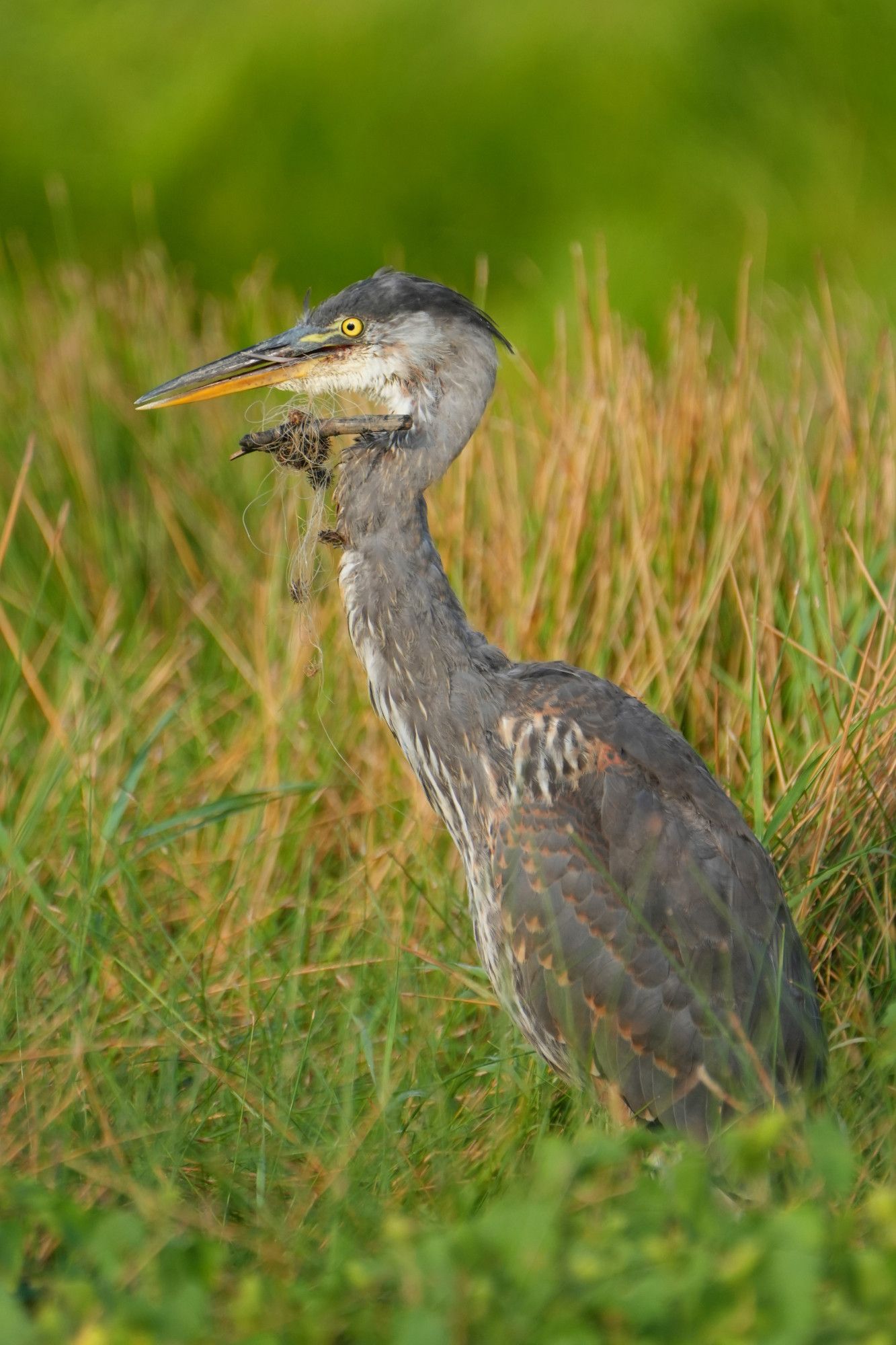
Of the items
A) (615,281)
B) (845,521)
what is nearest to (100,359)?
(845,521)

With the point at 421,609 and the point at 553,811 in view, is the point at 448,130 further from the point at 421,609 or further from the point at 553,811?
the point at 553,811

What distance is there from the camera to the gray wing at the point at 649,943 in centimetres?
269

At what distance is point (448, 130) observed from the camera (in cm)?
972

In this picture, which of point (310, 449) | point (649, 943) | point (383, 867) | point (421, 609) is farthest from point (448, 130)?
point (649, 943)

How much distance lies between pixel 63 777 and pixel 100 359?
7.29ft

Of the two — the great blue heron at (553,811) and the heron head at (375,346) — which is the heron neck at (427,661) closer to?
the great blue heron at (553,811)

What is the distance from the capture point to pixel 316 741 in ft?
13.1

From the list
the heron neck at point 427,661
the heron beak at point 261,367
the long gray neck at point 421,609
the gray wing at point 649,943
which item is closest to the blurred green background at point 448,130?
the heron beak at point 261,367

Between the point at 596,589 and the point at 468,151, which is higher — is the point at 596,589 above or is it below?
below

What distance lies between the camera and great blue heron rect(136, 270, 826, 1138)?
269cm

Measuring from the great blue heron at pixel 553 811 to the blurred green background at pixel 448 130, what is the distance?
6332 millimetres

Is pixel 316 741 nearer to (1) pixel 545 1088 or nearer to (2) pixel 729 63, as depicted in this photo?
(1) pixel 545 1088

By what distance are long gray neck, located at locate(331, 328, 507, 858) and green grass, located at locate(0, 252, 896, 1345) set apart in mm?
197

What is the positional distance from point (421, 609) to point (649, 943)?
2.48 ft
